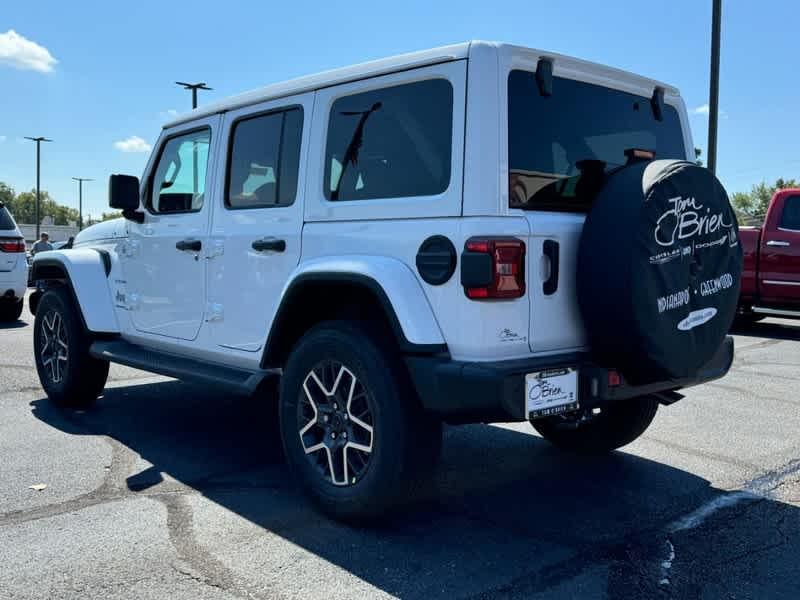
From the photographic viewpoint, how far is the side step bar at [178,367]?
4.03 meters

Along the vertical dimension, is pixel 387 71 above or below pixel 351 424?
above

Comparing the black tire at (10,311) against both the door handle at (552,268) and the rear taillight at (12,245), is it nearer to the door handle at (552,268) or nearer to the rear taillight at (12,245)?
the rear taillight at (12,245)

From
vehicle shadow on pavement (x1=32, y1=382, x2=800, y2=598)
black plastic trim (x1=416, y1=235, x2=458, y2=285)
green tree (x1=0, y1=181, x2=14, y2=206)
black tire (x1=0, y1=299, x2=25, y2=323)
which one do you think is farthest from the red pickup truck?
green tree (x1=0, y1=181, x2=14, y2=206)

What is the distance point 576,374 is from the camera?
3.27m

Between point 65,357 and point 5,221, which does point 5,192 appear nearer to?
point 5,221


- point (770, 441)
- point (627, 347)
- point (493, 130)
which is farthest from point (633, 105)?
point (770, 441)

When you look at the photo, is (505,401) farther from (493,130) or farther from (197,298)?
(197,298)

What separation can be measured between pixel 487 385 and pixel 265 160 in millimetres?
2005

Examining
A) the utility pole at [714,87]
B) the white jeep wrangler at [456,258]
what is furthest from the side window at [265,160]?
the utility pole at [714,87]

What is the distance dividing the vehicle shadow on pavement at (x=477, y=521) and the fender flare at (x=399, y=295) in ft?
2.36

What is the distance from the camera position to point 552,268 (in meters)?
3.29

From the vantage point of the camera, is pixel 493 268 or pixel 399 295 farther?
pixel 399 295

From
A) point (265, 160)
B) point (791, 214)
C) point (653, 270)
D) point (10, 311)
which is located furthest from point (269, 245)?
point (10, 311)

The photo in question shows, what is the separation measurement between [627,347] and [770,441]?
2537 millimetres
